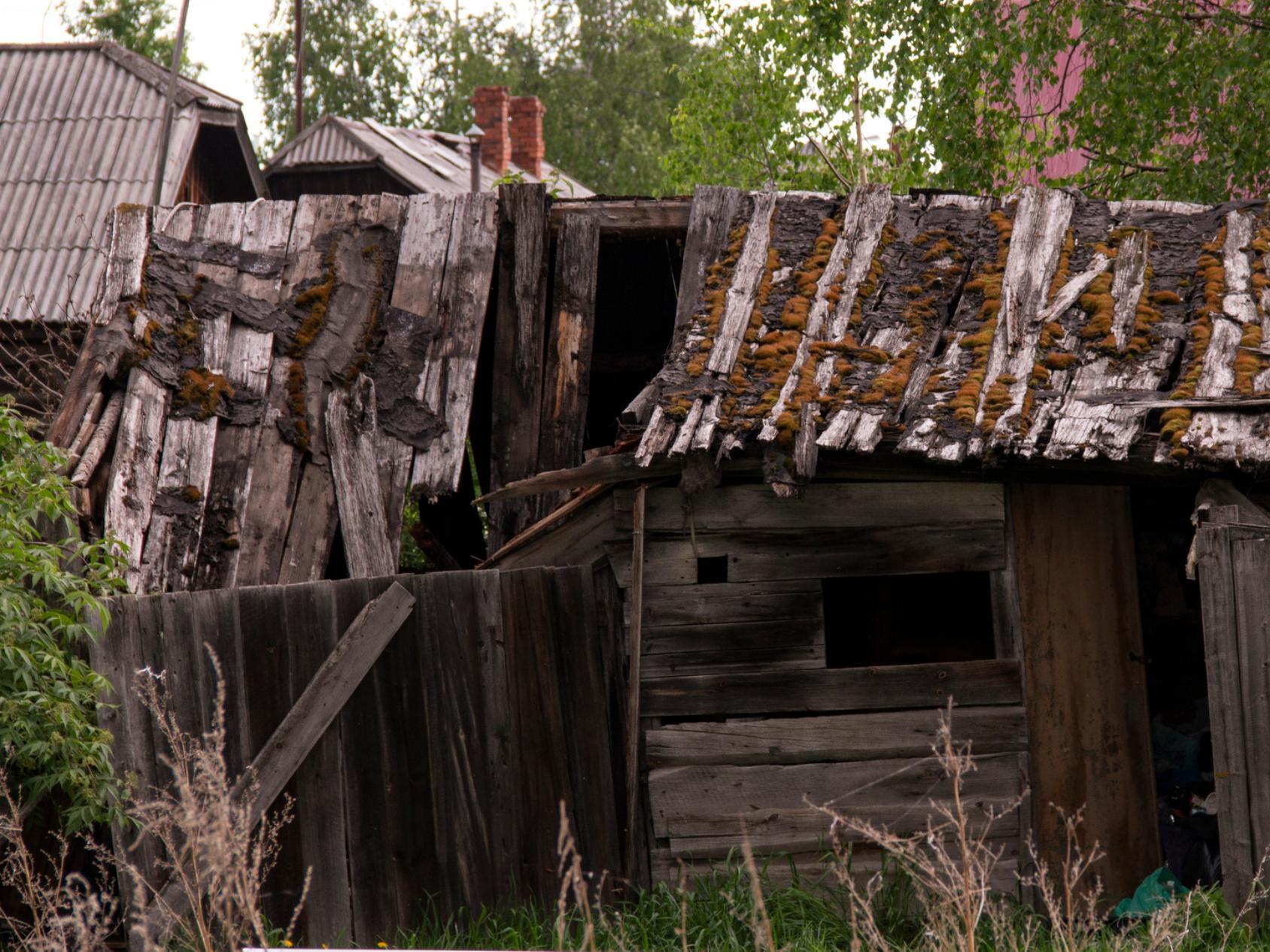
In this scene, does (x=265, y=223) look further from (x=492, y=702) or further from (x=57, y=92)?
(x=57, y=92)

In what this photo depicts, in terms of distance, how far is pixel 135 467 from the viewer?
20.9 feet

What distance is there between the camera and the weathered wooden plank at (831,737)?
5859 millimetres

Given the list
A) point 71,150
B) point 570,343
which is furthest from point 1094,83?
point 71,150

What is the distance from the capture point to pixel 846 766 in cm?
592

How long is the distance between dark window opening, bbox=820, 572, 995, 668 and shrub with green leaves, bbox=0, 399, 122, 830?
498 cm

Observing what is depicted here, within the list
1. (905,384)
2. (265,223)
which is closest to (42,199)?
(265,223)

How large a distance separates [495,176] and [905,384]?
72.7 feet

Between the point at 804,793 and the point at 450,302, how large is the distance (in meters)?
3.38

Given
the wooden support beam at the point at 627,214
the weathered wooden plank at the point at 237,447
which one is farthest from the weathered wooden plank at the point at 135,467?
the wooden support beam at the point at 627,214

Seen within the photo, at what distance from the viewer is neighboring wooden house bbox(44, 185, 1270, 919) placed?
5.60 metres

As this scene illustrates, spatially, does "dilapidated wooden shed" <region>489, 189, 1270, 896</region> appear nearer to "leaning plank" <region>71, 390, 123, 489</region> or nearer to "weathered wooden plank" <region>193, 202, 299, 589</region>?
"weathered wooden plank" <region>193, 202, 299, 589</region>

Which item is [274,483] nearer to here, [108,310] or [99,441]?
[99,441]

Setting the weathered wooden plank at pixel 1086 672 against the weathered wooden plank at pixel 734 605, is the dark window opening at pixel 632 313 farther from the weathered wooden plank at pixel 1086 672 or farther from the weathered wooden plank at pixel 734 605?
the weathered wooden plank at pixel 1086 672

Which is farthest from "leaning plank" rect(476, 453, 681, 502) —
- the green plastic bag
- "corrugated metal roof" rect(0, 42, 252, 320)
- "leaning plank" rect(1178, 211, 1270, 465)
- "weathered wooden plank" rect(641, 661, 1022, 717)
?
"corrugated metal roof" rect(0, 42, 252, 320)
